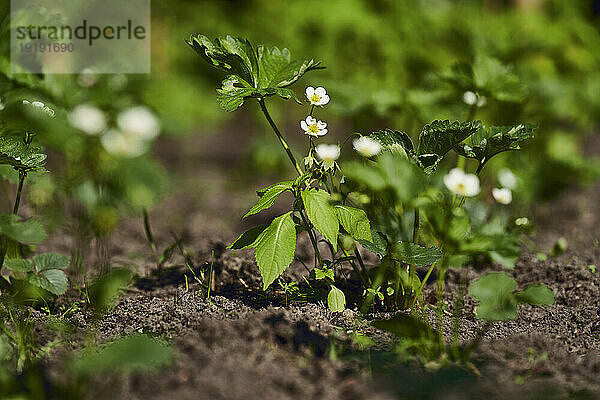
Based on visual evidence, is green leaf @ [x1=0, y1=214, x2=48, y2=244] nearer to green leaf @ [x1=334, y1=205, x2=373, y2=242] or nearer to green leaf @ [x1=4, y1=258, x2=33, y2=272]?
green leaf @ [x1=4, y1=258, x2=33, y2=272]

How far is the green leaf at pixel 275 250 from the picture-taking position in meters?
1.50

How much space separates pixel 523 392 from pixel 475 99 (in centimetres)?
113

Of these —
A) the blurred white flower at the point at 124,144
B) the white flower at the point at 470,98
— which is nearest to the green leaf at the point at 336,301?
the blurred white flower at the point at 124,144

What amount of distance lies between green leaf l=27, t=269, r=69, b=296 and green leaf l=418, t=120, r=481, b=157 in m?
1.04

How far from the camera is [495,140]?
1590 mm

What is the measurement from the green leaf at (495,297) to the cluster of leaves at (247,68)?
664 millimetres

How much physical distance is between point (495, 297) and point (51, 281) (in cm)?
118

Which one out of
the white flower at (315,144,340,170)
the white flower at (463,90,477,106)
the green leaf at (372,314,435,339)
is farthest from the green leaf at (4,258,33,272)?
the white flower at (463,90,477,106)

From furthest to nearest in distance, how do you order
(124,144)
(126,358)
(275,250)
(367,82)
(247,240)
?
(367,82) < (247,240) < (275,250) < (124,144) < (126,358)

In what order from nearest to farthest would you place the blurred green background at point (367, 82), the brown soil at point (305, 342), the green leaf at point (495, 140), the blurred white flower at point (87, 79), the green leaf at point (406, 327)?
the brown soil at point (305, 342) → the green leaf at point (406, 327) → the green leaf at point (495, 140) → the blurred green background at point (367, 82) → the blurred white flower at point (87, 79)

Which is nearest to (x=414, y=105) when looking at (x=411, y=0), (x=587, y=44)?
(x=411, y=0)

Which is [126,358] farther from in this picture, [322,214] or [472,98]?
[472,98]

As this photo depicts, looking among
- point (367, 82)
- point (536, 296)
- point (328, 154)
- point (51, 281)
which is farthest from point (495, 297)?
point (367, 82)

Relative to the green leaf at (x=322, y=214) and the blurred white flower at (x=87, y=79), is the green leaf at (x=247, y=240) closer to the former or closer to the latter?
the green leaf at (x=322, y=214)
